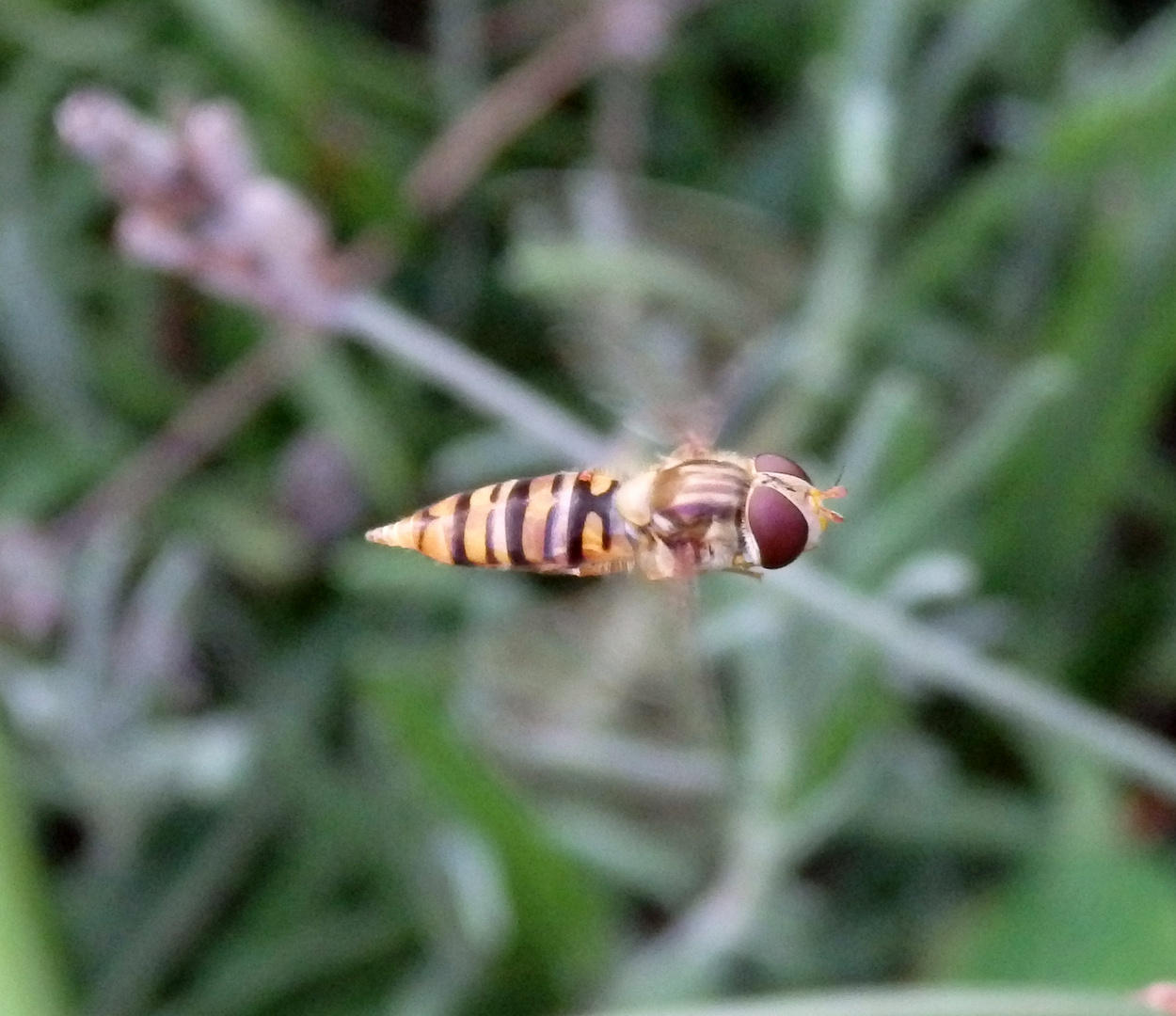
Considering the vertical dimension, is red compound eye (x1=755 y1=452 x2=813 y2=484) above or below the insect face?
above

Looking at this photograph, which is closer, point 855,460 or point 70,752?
point 855,460

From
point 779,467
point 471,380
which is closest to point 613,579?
point 471,380

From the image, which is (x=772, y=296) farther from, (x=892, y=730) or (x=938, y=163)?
(x=892, y=730)

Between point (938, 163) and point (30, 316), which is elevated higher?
point (938, 163)

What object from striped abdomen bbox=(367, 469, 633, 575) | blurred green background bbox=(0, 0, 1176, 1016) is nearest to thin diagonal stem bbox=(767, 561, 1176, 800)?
blurred green background bbox=(0, 0, 1176, 1016)

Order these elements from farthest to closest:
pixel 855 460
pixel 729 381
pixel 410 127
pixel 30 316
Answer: pixel 410 127 → pixel 30 316 → pixel 729 381 → pixel 855 460

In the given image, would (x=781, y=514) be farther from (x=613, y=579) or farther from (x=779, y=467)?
(x=613, y=579)

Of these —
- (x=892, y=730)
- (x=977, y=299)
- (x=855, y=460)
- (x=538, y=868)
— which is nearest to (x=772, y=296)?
(x=977, y=299)

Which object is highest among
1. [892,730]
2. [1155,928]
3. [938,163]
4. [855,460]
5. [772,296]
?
[938,163]

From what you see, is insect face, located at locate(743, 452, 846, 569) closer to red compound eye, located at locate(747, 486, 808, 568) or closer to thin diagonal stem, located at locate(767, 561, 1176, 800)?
red compound eye, located at locate(747, 486, 808, 568)
